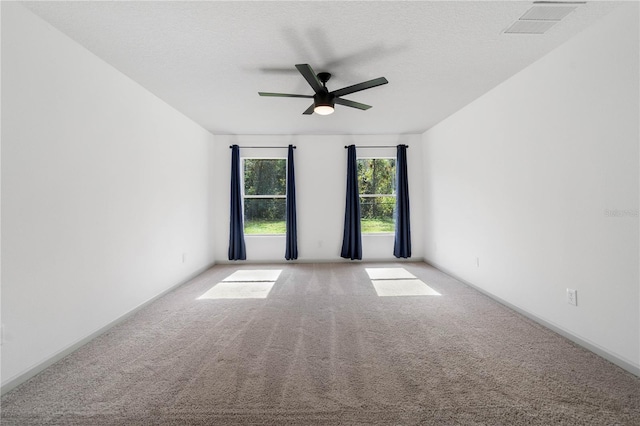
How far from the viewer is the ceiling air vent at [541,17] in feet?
5.74

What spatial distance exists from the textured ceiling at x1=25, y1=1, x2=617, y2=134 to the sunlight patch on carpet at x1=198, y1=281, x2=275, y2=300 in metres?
2.47

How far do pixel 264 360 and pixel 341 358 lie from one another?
1.83 feet

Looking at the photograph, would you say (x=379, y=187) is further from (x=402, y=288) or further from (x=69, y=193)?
(x=69, y=193)

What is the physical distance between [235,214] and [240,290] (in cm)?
183

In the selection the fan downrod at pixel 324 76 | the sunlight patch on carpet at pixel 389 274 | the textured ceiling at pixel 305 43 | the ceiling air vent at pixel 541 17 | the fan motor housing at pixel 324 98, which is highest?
the textured ceiling at pixel 305 43

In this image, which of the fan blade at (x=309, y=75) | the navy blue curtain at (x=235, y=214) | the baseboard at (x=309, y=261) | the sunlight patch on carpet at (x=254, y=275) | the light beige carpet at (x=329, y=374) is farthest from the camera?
Answer: the baseboard at (x=309, y=261)

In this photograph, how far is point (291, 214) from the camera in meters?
5.02

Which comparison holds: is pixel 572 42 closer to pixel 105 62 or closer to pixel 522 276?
pixel 522 276

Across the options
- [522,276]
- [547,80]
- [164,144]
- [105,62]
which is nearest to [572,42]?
[547,80]

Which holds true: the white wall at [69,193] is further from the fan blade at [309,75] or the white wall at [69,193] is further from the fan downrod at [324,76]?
the fan downrod at [324,76]

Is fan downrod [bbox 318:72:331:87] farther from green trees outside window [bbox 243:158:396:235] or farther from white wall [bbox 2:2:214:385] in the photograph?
green trees outside window [bbox 243:158:396:235]

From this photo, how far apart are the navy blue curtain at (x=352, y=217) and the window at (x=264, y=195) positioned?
1.25 metres

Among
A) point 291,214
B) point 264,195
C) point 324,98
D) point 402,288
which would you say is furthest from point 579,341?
point 264,195

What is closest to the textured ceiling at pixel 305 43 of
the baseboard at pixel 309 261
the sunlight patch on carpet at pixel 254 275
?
the sunlight patch on carpet at pixel 254 275
